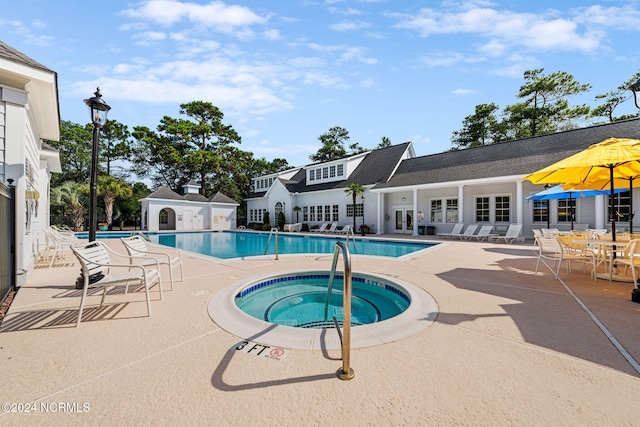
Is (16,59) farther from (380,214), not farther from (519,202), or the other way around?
(519,202)

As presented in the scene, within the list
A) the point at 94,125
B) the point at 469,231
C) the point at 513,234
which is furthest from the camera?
the point at 469,231

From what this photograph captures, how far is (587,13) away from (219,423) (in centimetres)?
1387

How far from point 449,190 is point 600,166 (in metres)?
11.6

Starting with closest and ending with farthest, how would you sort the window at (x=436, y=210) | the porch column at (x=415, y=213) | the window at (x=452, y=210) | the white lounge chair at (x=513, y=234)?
the white lounge chair at (x=513, y=234) < the porch column at (x=415, y=213) < the window at (x=452, y=210) < the window at (x=436, y=210)

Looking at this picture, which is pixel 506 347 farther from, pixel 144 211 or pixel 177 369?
pixel 144 211

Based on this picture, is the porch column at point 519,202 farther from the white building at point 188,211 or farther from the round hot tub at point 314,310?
the white building at point 188,211

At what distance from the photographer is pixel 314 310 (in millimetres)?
4887

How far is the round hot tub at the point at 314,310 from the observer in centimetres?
292

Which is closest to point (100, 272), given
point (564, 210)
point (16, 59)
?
point (16, 59)

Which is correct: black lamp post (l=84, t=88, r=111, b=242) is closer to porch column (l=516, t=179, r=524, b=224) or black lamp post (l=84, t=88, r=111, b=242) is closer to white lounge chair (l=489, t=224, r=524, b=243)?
white lounge chair (l=489, t=224, r=524, b=243)

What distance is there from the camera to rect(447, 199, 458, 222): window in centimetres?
1692

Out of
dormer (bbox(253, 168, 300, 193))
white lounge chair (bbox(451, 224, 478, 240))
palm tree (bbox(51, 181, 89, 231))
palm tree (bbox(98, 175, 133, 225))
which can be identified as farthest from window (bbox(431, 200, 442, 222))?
palm tree (bbox(51, 181, 89, 231))

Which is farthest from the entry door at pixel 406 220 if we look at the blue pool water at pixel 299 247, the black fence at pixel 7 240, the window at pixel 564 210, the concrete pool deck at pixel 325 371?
the black fence at pixel 7 240

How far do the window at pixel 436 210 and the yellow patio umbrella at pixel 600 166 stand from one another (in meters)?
9.77
